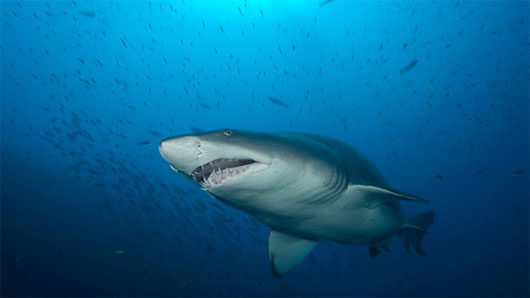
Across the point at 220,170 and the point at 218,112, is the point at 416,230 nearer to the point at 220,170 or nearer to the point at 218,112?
A: the point at 220,170

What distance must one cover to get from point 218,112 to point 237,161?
76.0 feet

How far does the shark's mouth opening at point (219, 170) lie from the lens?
2852 mm

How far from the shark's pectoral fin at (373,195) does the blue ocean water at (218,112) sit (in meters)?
12.3

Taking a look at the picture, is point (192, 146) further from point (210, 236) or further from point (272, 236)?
point (210, 236)

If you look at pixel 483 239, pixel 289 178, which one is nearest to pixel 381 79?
pixel 289 178

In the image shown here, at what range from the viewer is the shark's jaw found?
2854mm

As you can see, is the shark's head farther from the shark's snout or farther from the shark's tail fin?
the shark's tail fin

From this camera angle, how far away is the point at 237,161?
9.55ft

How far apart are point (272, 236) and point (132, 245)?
24.8 metres

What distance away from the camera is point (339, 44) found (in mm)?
18734

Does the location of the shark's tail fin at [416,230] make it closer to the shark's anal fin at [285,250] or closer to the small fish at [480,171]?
the shark's anal fin at [285,250]

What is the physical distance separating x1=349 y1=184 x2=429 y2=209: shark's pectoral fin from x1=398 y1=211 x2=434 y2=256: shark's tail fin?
7.69 feet

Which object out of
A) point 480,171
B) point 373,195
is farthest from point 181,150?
point 480,171

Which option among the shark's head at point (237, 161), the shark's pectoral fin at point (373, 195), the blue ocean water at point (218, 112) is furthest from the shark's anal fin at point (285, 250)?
the blue ocean water at point (218, 112)
